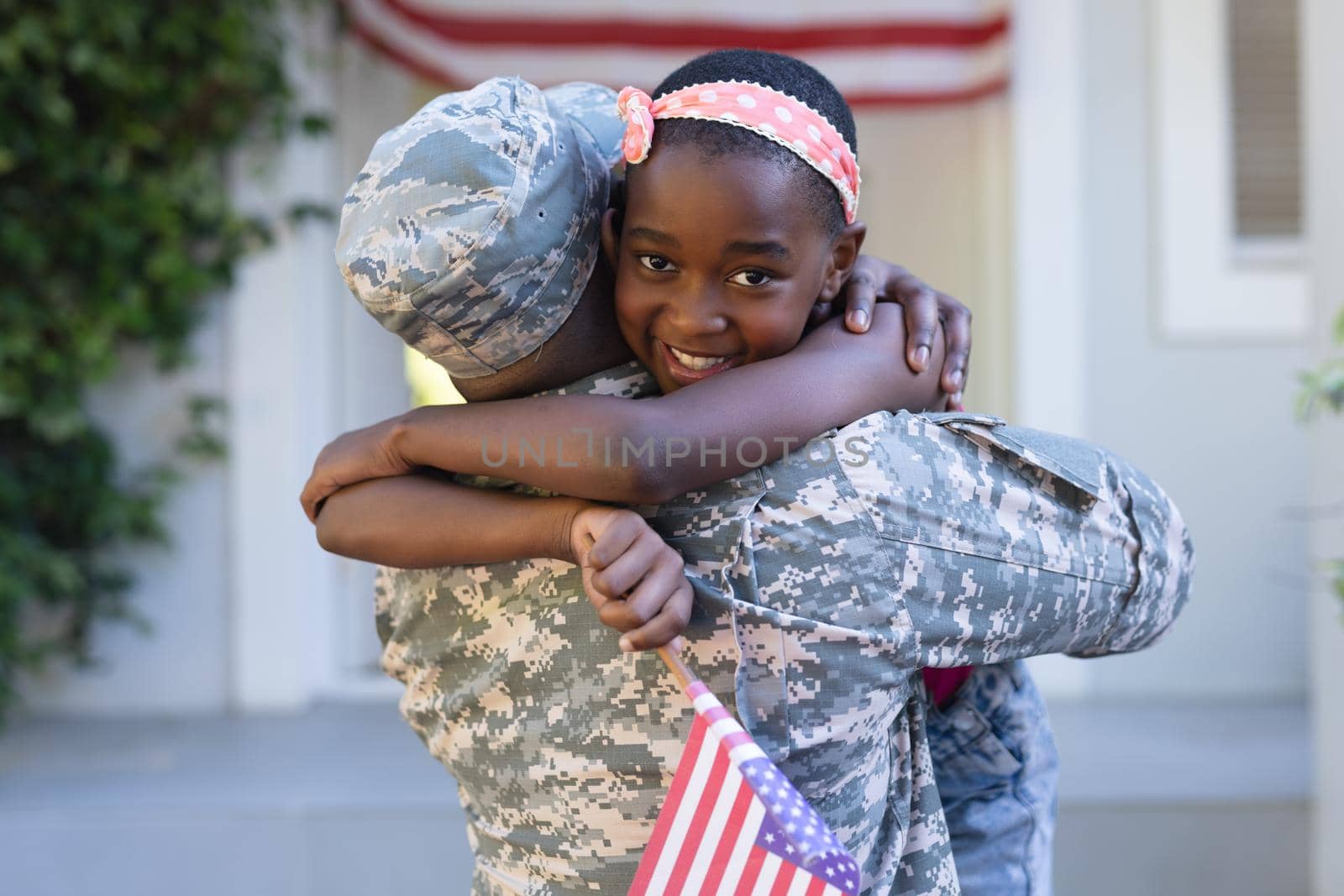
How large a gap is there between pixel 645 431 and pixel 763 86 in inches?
14.6

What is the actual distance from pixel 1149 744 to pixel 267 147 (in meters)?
3.21

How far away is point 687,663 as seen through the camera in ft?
3.69

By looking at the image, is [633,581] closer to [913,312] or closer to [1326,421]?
[913,312]

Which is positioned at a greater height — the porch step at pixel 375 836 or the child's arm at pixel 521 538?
the child's arm at pixel 521 538

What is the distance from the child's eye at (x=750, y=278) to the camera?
49.5 inches

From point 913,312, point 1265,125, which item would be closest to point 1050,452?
point 913,312

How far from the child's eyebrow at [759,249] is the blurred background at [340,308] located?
2.73 m

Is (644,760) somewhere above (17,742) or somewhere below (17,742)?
above

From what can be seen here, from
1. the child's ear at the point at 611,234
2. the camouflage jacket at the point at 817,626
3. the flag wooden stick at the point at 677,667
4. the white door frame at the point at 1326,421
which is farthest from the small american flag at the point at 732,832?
the white door frame at the point at 1326,421

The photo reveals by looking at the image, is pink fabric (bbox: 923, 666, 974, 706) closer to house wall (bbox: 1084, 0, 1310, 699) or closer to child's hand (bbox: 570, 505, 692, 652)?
child's hand (bbox: 570, 505, 692, 652)

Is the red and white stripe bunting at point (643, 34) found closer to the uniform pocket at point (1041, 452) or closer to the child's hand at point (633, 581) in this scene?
the uniform pocket at point (1041, 452)

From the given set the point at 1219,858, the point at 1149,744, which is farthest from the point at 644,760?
the point at 1149,744

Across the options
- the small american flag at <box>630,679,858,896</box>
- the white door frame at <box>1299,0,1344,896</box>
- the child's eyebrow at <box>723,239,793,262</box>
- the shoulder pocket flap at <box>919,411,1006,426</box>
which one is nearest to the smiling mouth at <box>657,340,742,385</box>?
the child's eyebrow at <box>723,239,793,262</box>

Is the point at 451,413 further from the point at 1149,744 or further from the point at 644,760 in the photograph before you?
the point at 1149,744
